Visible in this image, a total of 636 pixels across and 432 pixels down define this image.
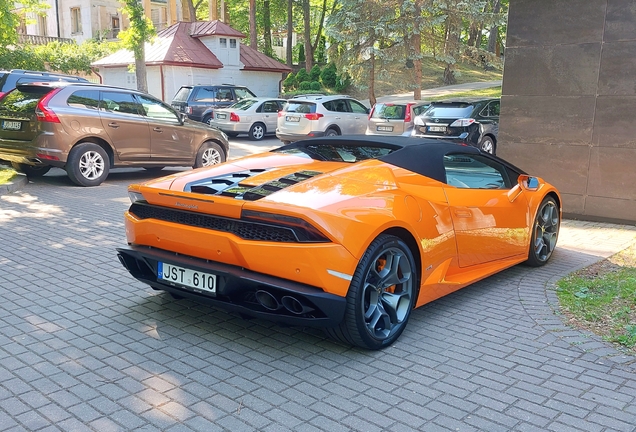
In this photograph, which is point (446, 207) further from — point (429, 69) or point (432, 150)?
point (429, 69)

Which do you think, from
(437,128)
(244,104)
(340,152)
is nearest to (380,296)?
(340,152)

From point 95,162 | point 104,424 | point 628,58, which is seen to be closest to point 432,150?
point 104,424

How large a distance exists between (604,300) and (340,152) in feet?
8.52

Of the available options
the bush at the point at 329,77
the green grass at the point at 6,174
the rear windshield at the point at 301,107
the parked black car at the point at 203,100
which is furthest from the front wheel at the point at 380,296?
the bush at the point at 329,77

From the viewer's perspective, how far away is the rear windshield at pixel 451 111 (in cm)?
1545

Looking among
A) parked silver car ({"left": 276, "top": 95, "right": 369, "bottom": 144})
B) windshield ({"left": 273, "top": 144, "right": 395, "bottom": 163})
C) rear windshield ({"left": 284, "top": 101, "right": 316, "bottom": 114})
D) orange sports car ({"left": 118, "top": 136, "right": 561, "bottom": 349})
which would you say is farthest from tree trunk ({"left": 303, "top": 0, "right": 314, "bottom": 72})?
orange sports car ({"left": 118, "top": 136, "right": 561, "bottom": 349})

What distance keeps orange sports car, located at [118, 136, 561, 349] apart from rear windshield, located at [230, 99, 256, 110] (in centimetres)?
1645

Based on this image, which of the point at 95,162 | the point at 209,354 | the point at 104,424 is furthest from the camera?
the point at 95,162

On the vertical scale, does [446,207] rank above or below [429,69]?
below

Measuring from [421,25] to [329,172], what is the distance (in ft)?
82.0

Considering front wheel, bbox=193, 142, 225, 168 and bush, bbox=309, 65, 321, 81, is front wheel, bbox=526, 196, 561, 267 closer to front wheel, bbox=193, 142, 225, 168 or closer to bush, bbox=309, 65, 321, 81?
front wheel, bbox=193, 142, 225, 168

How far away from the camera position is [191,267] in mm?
3820

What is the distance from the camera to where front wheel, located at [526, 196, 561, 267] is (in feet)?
19.5

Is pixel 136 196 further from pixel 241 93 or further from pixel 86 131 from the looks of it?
pixel 241 93
